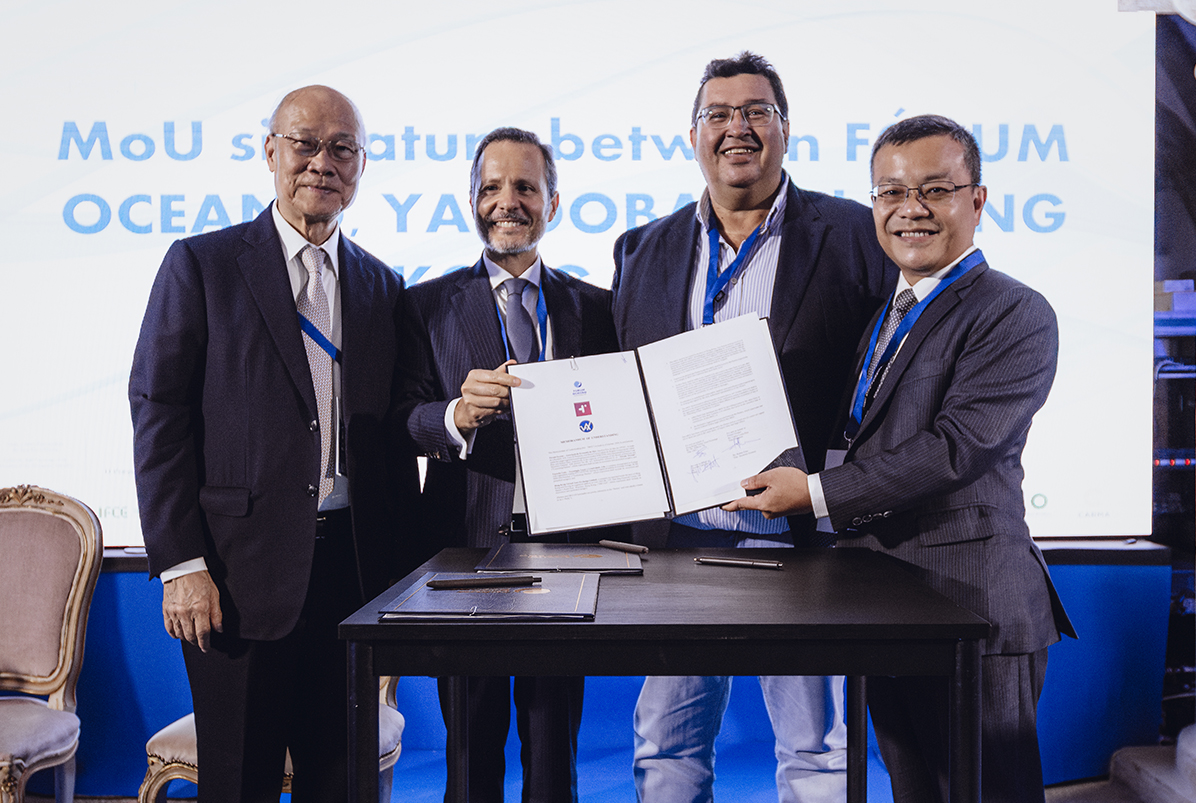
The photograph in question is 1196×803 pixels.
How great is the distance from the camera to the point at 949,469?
5.87ft

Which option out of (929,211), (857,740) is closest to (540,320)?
(929,211)

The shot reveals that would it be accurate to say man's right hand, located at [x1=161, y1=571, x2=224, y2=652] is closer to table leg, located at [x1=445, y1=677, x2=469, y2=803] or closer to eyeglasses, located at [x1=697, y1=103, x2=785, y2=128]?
table leg, located at [x1=445, y1=677, x2=469, y2=803]

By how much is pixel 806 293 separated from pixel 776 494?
0.65 m

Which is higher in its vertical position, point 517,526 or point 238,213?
point 238,213

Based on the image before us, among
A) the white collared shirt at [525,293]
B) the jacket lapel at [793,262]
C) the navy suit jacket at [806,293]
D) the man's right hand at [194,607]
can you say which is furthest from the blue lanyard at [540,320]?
the man's right hand at [194,607]

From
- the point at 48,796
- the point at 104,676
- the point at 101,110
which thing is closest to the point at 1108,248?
the point at 101,110

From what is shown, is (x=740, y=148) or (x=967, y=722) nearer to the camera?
(x=967, y=722)

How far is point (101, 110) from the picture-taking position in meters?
3.41

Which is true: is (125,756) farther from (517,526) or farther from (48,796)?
(517,526)

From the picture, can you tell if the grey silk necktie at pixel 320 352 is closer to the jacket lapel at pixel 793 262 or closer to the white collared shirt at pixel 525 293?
the white collared shirt at pixel 525 293

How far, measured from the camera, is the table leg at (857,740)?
2131mm

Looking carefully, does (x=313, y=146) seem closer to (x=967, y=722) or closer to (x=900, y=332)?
(x=900, y=332)

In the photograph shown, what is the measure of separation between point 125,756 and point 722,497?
2.85 m

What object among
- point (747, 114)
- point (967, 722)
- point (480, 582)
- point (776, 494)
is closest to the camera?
point (967, 722)
